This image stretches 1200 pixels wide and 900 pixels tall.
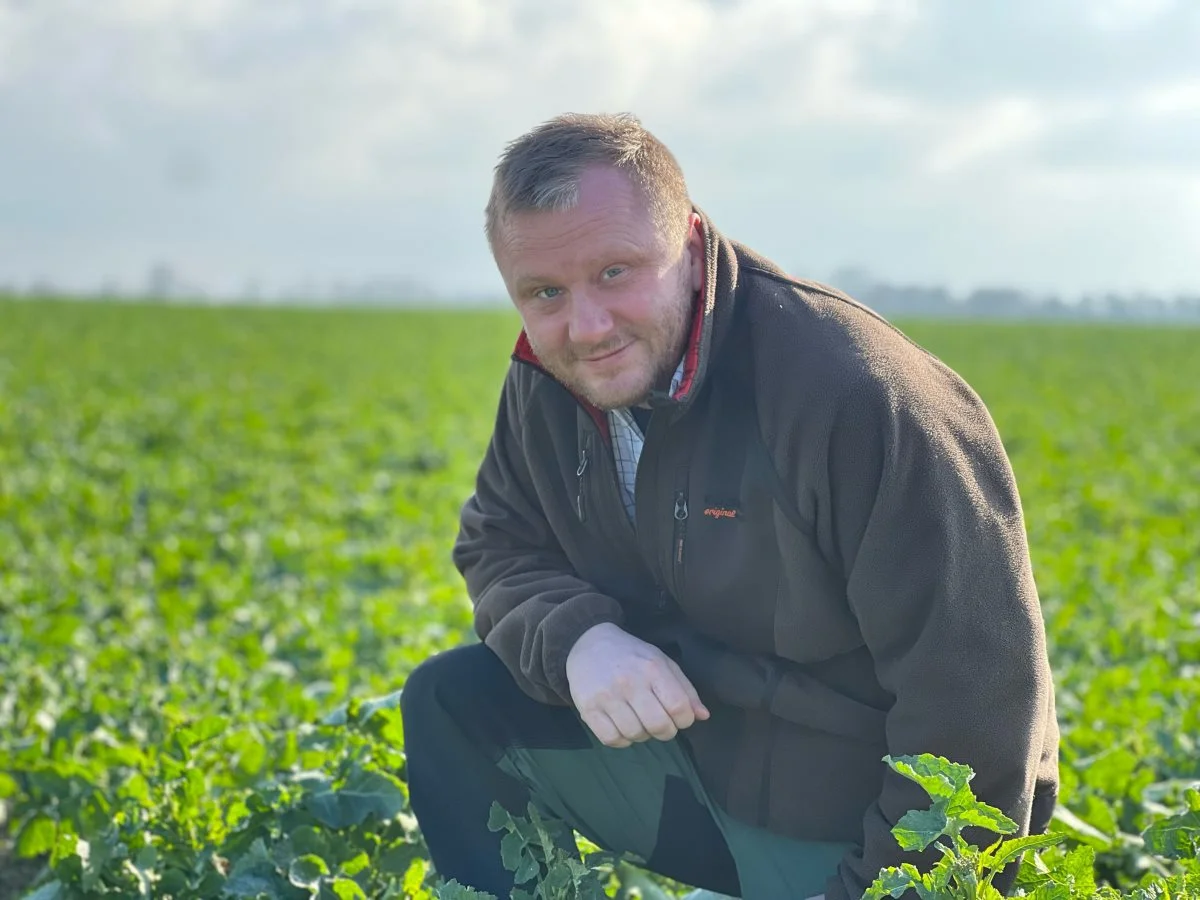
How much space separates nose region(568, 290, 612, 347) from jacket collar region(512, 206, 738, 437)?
145mm

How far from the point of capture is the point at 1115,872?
315cm

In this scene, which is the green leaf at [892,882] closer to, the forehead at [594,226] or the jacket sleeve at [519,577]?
the jacket sleeve at [519,577]

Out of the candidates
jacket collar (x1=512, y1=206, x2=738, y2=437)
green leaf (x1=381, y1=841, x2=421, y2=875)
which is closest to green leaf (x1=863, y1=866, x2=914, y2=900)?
jacket collar (x1=512, y1=206, x2=738, y2=437)

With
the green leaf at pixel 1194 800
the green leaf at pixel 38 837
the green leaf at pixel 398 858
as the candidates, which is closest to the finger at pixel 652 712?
the green leaf at pixel 398 858

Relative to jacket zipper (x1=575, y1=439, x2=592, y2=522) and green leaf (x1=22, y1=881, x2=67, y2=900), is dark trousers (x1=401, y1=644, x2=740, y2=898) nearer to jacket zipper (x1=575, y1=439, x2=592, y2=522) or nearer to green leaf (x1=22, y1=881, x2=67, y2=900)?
jacket zipper (x1=575, y1=439, x2=592, y2=522)

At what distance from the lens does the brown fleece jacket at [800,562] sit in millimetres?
2076

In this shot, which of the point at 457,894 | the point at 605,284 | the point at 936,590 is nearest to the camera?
the point at 936,590

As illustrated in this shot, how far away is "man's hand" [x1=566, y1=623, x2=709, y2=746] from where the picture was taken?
230 cm

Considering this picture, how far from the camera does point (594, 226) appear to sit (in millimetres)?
2354

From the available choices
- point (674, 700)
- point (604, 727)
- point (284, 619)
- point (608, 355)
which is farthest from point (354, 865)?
point (284, 619)

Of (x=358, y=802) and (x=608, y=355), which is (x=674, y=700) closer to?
(x=608, y=355)

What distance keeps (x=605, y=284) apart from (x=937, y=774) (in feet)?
3.44

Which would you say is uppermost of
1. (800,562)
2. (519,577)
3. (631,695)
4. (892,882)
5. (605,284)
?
(605,284)

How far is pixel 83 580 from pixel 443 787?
13.8ft
